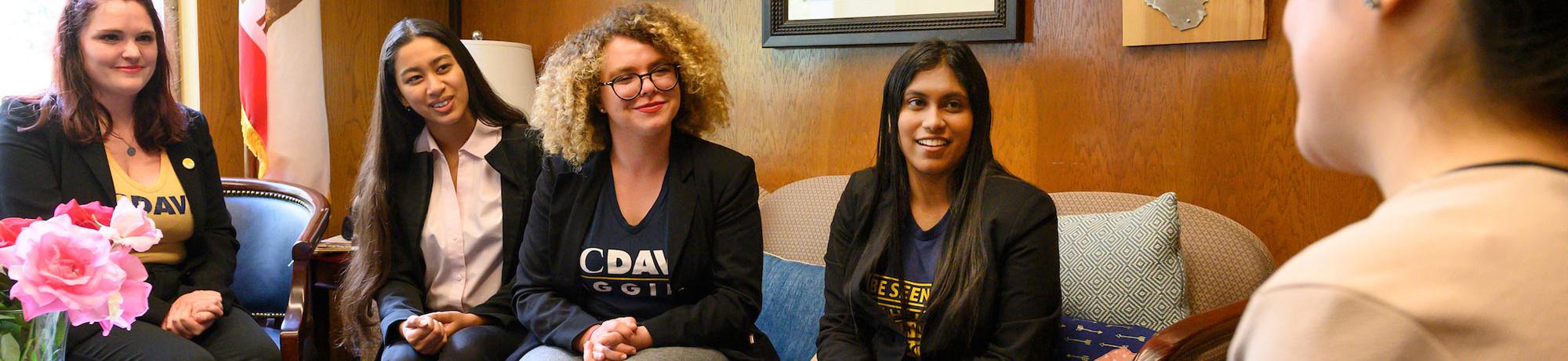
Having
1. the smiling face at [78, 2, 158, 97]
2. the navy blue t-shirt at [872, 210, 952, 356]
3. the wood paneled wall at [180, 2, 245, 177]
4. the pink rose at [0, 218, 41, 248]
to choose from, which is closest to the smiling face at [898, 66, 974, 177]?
the navy blue t-shirt at [872, 210, 952, 356]

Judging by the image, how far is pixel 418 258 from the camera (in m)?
2.32

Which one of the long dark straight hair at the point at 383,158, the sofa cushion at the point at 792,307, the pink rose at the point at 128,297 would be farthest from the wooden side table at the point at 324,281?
the pink rose at the point at 128,297

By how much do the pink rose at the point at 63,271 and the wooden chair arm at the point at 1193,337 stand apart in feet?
4.88

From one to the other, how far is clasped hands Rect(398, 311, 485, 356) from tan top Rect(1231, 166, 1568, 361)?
1.81 m

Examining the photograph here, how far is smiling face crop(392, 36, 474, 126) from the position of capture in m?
2.29

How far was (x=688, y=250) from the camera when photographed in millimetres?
2047

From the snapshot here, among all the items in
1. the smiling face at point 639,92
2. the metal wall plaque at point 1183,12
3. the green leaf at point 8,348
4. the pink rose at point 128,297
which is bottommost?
the green leaf at point 8,348

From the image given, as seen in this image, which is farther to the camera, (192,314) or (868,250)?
(192,314)

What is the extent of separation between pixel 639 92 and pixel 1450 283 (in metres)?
1.70

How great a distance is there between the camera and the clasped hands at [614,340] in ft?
6.24

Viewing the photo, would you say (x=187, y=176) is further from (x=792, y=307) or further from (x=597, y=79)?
(x=792, y=307)

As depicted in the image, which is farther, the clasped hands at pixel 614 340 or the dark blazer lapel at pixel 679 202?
the dark blazer lapel at pixel 679 202

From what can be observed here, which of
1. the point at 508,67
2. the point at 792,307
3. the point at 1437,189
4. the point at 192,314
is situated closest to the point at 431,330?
the point at 192,314

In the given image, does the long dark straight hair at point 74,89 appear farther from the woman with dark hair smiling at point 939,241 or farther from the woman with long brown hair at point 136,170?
the woman with dark hair smiling at point 939,241
